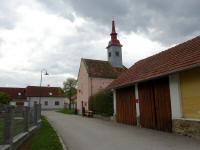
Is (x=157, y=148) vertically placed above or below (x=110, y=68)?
below

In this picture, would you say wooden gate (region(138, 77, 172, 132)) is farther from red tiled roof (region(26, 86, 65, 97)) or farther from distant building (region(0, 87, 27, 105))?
distant building (region(0, 87, 27, 105))

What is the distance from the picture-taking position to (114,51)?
46.6 metres

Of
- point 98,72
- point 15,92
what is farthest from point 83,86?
point 15,92

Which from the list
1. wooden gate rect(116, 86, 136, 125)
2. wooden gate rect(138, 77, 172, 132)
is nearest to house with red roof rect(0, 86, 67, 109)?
wooden gate rect(116, 86, 136, 125)

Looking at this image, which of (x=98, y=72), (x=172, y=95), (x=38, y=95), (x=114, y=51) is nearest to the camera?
(x=172, y=95)

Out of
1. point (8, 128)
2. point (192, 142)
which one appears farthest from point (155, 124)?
point (8, 128)

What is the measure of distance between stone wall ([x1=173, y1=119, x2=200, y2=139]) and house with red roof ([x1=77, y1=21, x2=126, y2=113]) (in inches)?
983

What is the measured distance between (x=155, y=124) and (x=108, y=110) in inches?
454

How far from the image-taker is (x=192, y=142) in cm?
1173

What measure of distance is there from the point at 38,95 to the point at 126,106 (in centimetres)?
5544

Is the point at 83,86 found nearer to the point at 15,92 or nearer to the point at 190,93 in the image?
the point at 190,93

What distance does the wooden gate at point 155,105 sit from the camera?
15883 mm

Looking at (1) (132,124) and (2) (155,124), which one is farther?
(1) (132,124)

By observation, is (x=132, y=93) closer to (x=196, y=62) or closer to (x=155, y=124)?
(x=155, y=124)
